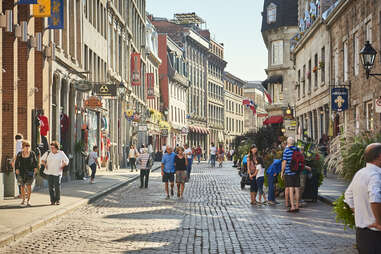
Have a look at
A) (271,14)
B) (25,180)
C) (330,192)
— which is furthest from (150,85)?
(25,180)

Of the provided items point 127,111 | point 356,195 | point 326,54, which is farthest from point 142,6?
point 356,195

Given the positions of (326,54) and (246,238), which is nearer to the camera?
(246,238)

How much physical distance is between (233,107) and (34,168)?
100 meters

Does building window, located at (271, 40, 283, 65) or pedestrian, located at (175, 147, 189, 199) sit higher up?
building window, located at (271, 40, 283, 65)

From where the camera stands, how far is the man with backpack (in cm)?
1595

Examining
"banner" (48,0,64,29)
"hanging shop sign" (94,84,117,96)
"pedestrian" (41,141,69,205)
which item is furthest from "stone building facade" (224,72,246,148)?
"pedestrian" (41,141,69,205)

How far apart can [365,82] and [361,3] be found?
124 inches

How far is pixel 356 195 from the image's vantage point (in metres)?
6.52

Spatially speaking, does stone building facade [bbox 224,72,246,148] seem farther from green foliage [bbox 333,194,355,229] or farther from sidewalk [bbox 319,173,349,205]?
green foliage [bbox 333,194,355,229]

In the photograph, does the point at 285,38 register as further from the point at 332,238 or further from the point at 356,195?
the point at 356,195

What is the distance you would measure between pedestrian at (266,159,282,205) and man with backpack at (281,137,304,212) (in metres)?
1.73

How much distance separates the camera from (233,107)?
383 ft

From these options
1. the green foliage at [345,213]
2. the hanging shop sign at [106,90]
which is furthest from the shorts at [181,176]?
the hanging shop sign at [106,90]

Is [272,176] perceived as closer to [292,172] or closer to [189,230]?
[292,172]
